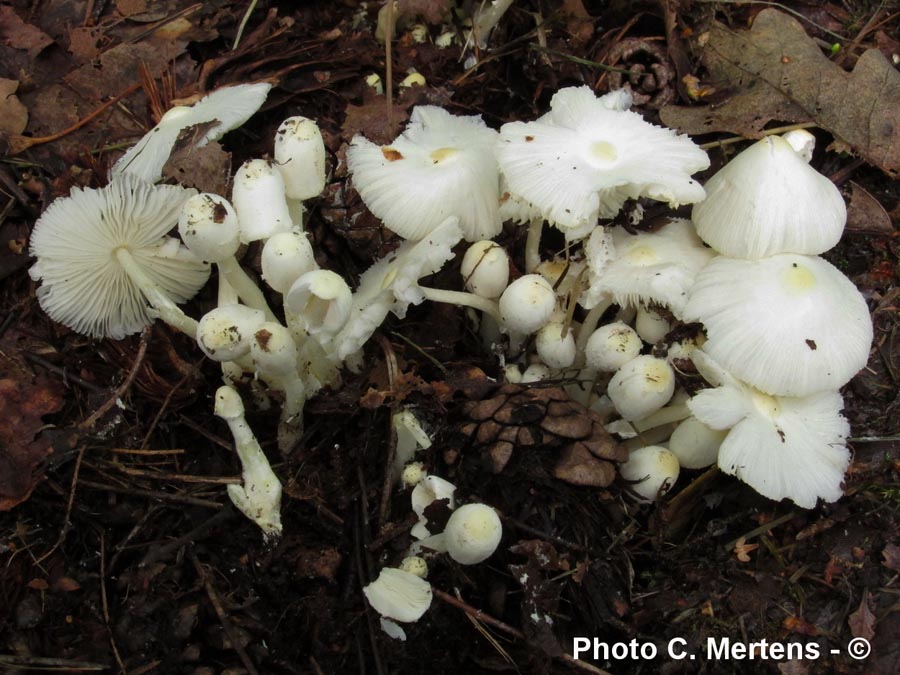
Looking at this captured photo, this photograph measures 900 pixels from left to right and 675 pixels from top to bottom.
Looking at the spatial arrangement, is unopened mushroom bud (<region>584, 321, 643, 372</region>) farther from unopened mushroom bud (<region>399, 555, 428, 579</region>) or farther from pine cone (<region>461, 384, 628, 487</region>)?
unopened mushroom bud (<region>399, 555, 428, 579</region>)

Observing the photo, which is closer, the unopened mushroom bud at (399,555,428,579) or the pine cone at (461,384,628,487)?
the unopened mushroom bud at (399,555,428,579)

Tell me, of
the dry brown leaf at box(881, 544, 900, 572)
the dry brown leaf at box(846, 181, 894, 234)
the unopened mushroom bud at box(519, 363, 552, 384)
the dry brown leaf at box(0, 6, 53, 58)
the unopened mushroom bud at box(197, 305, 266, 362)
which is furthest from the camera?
the dry brown leaf at box(0, 6, 53, 58)

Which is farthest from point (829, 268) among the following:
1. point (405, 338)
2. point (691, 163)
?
point (405, 338)

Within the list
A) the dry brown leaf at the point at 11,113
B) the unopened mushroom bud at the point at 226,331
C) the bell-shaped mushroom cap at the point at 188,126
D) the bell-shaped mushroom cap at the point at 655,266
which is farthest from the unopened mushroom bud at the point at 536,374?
the dry brown leaf at the point at 11,113

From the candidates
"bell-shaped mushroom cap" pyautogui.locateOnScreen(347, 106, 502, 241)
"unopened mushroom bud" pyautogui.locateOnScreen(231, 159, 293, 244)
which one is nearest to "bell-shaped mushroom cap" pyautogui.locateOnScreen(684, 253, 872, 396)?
"bell-shaped mushroom cap" pyautogui.locateOnScreen(347, 106, 502, 241)

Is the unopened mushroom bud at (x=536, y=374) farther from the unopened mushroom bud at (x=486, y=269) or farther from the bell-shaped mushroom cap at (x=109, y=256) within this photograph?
the bell-shaped mushroom cap at (x=109, y=256)

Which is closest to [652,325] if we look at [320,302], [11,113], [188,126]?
[320,302]
